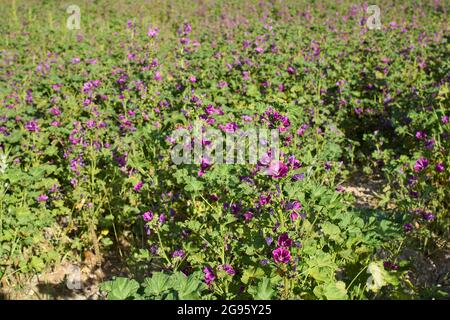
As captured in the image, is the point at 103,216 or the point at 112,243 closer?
the point at 112,243

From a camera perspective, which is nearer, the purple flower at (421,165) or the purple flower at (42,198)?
the purple flower at (421,165)

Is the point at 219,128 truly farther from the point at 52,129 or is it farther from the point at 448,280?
the point at 448,280

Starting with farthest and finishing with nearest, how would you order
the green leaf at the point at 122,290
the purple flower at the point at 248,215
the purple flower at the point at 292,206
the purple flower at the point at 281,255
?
the purple flower at the point at 248,215 < the purple flower at the point at 292,206 < the purple flower at the point at 281,255 < the green leaf at the point at 122,290

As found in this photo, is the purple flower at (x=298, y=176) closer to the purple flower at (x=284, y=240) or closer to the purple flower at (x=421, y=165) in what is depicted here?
the purple flower at (x=284, y=240)

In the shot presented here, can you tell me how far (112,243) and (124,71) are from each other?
2920 mm

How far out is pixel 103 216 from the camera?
406 centimetres

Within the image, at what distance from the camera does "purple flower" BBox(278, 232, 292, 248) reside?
6.98ft

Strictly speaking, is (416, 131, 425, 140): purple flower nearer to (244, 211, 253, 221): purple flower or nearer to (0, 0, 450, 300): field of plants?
(0, 0, 450, 300): field of plants

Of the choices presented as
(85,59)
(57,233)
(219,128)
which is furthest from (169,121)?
(85,59)

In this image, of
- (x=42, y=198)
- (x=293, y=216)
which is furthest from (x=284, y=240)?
(x=42, y=198)

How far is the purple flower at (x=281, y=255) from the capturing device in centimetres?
206

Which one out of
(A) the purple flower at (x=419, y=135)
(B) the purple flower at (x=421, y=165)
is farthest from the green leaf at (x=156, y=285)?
(A) the purple flower at (x=419, y=135)

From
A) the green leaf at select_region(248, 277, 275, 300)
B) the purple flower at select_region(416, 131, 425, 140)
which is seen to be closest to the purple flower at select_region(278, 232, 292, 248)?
the green leaf at select_region(248, 277, 275, 300)

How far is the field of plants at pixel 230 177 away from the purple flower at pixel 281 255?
1 centimetres
